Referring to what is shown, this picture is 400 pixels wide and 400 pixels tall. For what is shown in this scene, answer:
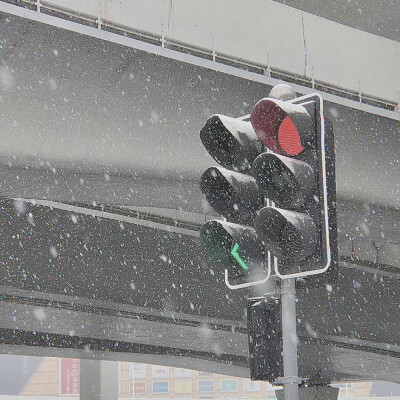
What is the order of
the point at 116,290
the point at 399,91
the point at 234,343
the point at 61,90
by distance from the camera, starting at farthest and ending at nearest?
the point at 234,343 → the point at 116,290 → the point at 399,91 → the point at 61,90

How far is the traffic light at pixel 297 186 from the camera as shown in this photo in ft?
11.8

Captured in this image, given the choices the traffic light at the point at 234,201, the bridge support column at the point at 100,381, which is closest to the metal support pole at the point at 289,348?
the traffic light at the point at 234,201

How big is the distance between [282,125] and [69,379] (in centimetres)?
12697

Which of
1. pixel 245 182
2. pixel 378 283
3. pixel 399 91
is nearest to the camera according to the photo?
pixel 245 182

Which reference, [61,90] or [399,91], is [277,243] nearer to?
[61,90]

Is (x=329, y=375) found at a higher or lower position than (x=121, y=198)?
lower

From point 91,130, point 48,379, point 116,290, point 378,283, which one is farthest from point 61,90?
point 48,379

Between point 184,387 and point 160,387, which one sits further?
point 184,387

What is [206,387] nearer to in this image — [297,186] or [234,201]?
[234,201]

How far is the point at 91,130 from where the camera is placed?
10.4m

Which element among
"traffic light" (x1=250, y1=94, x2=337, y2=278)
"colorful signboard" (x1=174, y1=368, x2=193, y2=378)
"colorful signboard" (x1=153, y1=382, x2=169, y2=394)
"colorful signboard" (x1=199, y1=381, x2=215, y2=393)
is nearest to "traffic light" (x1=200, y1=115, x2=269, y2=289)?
"traffic light" (x1=250, y1=94, x2=337, y2=278)

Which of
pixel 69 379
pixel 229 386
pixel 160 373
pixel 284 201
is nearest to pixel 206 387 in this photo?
pixel 229 386

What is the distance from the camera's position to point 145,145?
426 inches

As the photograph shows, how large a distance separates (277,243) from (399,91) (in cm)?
965
